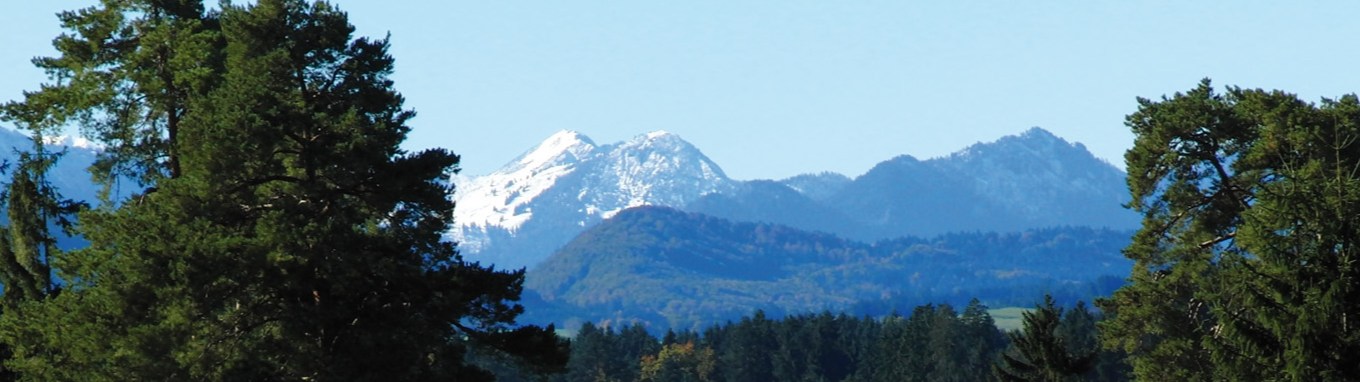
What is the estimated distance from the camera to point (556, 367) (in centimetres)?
4234

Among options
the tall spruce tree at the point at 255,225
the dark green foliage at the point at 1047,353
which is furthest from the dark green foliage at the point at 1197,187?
the tall spruce tree at the point at 255,225

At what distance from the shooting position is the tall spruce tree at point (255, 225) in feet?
124

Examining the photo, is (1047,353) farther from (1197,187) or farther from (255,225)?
(255,225)

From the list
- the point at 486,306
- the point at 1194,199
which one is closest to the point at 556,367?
the point at 486,306

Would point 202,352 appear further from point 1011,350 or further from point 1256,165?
point 1011,350

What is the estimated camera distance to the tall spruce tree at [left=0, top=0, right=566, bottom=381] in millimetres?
37938

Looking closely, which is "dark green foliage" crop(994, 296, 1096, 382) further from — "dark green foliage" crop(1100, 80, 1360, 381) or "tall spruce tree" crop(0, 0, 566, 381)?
"tall spruce tree" crop(0, 0, 566, 381)

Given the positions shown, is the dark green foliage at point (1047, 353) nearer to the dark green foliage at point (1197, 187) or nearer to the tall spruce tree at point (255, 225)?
the dark green foliage at point (1197, 187)

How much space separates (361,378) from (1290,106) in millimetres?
27394

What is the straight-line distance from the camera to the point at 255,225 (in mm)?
39188

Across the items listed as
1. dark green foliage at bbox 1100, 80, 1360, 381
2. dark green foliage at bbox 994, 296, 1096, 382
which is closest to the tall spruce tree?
dark green foliage at bbox 1100, 80, 1360, 381

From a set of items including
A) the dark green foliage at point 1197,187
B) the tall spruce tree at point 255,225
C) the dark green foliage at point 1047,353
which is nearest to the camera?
the tall spruce tree at point 255,225

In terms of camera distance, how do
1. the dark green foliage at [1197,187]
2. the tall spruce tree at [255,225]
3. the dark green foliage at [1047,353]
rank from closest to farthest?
the tall spruce tree at [255,225], the dark green foliage at [1197,187], the dark green foliage at [1047,353]

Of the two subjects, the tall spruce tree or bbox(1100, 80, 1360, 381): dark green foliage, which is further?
bbox(1100, 80, 1360, 381): dark green foliage
